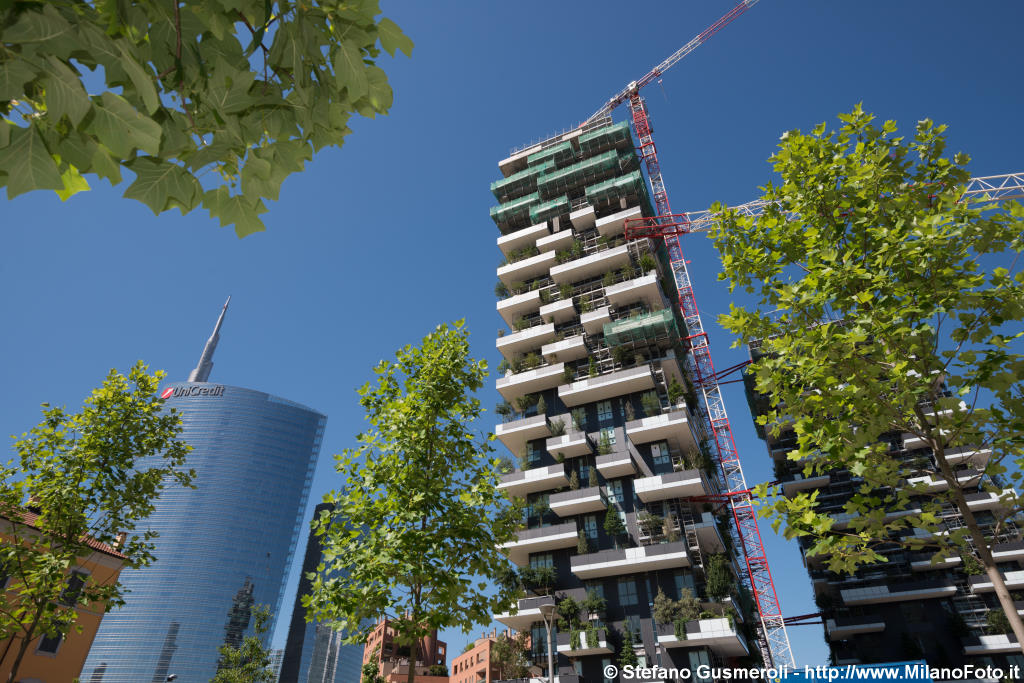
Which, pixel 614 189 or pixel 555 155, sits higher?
pixel 555 155

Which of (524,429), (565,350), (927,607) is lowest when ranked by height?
(927,607)

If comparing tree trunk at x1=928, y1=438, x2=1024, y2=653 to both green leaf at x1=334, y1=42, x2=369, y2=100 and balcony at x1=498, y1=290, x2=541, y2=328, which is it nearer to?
green leaf at x1=334, y1=42, x2=369, y2=100

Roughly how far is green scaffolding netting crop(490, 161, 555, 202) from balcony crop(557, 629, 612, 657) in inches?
1598

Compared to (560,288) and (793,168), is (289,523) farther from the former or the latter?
(793,168)

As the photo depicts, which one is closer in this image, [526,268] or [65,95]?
[65,95]

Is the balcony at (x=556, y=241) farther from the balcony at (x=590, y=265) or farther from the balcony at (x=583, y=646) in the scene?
the balcony at (x=583, y=646)

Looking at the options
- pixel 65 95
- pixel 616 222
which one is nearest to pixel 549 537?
pixel 616 222

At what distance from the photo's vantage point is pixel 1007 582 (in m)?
40.5

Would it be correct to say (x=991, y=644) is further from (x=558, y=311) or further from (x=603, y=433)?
(x=558, y=311)

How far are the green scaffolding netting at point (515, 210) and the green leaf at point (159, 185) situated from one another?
168ft

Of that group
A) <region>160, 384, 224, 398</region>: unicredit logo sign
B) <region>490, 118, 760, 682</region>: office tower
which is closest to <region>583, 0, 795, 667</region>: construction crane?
<region>490, 118, 760, 682</region>: office tower

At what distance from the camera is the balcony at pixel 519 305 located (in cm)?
4812

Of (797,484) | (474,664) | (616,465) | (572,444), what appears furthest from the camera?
(474,664)

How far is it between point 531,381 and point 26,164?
137 ft
